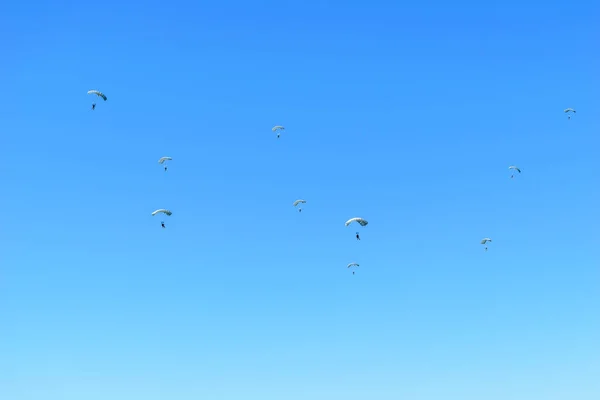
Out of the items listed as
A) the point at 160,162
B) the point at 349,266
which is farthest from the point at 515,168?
the point at 160,162

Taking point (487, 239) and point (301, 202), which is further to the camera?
point (487, 239)

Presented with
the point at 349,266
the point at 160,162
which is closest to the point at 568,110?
the point at 349,266

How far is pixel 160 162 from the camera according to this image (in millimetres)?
129375

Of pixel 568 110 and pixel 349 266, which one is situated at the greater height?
pixel 568 110

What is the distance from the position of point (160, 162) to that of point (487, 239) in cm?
7526

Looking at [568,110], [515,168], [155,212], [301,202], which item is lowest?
[155,212]

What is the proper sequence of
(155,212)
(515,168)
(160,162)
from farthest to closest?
(515,168) → (160,162) → (155,212)

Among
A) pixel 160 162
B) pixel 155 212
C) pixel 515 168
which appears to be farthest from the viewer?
pixel 515 168

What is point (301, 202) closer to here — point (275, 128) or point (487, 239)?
point (275, 128)

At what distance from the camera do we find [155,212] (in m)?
117

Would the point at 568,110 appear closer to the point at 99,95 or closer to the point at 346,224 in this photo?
the point at 346,224

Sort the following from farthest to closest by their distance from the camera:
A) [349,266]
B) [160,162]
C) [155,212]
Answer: [349,266] → [160,162] → [155,212]

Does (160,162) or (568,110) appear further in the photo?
(568,110)

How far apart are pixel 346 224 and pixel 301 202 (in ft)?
66.6
